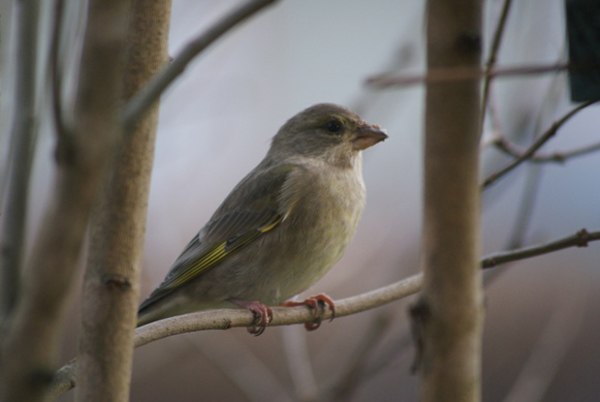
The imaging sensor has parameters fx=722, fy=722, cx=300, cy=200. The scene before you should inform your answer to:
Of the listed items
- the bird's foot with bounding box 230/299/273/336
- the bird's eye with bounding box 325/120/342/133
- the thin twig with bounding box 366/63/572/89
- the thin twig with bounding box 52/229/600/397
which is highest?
the bird's eye with bounding box 325/120/342/133

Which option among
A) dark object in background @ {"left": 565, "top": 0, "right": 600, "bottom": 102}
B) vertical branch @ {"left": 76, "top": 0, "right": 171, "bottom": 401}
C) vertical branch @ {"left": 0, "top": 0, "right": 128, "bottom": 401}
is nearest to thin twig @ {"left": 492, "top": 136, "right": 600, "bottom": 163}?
dark object in background @ {"left": 565, "top": 0, "right": 600, "bottom": 102}

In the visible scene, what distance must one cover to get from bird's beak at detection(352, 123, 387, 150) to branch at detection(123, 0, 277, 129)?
2.86m

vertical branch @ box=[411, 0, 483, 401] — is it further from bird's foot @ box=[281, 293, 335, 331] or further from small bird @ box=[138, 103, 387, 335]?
small bird @ box=[138, 103, 387, 335]

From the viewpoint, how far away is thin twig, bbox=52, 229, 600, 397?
2.03 meters

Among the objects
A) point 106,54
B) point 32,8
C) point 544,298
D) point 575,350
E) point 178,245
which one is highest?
point 32,8

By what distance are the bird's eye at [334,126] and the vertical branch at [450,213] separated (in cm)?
315

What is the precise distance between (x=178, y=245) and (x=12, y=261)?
304 centimetres

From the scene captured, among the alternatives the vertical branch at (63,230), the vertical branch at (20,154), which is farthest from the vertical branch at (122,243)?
the vertical branch at (63,230)

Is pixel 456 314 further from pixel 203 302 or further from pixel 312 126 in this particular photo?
pixel 312 126

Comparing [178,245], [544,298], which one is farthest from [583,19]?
[544,298]

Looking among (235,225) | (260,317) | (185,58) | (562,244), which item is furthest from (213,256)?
(185,58)

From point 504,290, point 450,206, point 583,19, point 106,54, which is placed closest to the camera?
point 106,54

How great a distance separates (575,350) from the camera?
580 centimetres

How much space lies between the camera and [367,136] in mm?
4273
